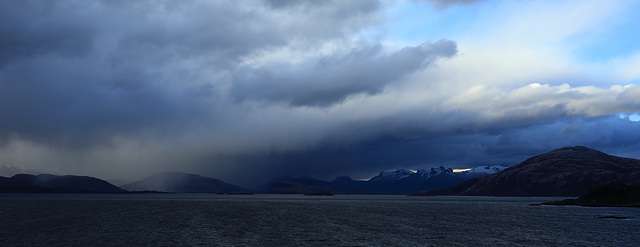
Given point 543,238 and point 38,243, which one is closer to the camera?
point 38,243

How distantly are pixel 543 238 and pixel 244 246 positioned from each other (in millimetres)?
69372

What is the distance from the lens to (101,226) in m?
127

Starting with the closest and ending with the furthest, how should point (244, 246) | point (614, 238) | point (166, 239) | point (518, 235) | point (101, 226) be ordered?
point (244, 246) → point (166, 239) → point (614, 238) → point (518, 235) → point (101, 226)

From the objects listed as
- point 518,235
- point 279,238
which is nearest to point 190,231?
point 279,238

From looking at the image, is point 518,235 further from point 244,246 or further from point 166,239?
point 166,239

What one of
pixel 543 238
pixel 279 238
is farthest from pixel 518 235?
pixel 279 238

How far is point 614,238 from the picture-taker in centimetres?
10281

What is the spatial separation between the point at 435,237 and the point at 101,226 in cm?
9074

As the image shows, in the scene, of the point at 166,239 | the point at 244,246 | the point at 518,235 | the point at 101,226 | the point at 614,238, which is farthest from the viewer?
the point at 101,226

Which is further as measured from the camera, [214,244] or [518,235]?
[518,235]

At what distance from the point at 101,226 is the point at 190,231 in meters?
31.4

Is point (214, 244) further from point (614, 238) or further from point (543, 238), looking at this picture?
point (614, 238)

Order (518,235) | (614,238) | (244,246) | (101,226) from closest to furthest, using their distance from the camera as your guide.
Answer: (244,246)
(614,238)
(518,235)
(101,226)

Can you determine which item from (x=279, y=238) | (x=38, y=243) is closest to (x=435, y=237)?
(x=279, y=238)
